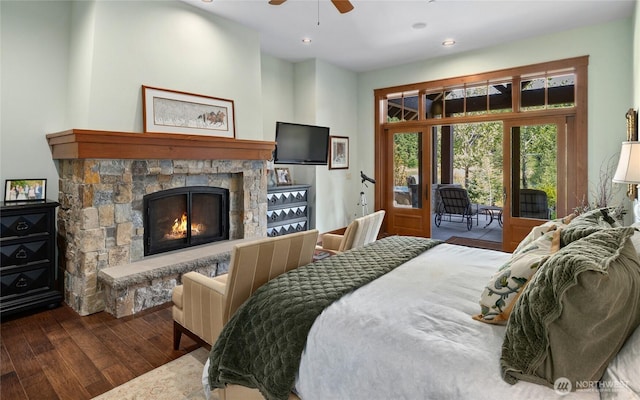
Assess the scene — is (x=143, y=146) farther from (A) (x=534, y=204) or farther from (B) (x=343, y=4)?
(A) (x=534, y=204)

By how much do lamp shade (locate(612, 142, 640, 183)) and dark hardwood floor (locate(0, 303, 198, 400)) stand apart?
3174 millimetres

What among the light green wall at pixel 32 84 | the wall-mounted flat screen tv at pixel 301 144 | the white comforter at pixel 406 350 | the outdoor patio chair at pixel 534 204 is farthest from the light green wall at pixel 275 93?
the white comforter at pixel 406 350

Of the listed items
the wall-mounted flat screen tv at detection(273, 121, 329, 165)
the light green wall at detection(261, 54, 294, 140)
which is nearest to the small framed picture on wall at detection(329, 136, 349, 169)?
the wall-mounted flat screen tv at detection(273, 121, 329, 165)

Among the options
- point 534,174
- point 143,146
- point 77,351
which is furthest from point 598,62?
point 77,351

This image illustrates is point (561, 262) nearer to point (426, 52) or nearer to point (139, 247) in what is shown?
point (139, 247)

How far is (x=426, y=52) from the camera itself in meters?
5.72

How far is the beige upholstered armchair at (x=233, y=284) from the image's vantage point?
2.15 meters

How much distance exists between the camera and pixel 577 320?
1190 millimetres

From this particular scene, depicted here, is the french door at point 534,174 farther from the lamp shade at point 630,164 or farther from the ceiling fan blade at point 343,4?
the ceiling fan blade at point 343,4

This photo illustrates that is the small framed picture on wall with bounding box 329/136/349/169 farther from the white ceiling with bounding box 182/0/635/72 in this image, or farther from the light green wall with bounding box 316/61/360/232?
the white ceiling with bounding box 182/0/635/72

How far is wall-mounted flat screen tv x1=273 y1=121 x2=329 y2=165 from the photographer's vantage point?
551 centimetres

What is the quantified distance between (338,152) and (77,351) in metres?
4.81

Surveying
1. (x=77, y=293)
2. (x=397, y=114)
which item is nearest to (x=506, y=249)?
(x=397, y=114)

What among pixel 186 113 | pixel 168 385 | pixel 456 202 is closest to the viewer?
pixel 168 385
